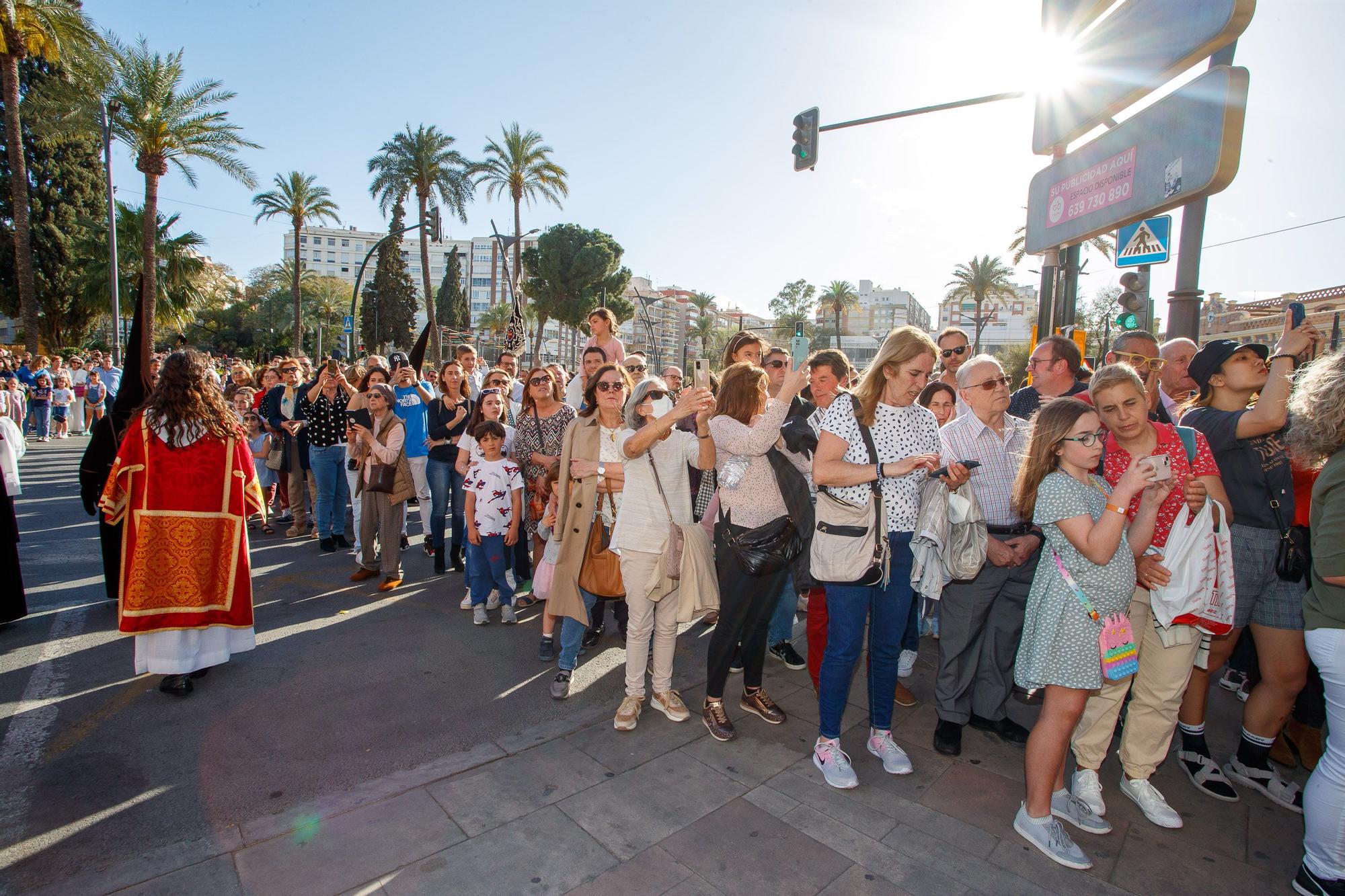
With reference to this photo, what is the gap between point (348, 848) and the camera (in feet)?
8.94

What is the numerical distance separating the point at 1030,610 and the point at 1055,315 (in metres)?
6.63

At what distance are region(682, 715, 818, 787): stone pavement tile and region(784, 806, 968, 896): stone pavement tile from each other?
0.36 metres

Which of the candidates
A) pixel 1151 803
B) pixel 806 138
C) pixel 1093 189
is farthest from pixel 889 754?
pixel 806 138

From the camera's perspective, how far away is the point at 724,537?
12.1 feet

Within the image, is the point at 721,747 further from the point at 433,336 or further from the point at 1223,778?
the point at 433,336

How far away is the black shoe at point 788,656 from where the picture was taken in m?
4.82

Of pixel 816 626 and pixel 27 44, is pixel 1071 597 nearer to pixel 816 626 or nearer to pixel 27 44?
pixel 816 626

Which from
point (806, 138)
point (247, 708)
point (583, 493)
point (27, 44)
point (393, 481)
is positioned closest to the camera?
point (247, 708)

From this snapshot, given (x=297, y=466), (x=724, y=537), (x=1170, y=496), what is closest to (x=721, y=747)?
(x=724, y=537)

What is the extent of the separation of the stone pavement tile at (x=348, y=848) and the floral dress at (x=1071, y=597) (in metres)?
2.52

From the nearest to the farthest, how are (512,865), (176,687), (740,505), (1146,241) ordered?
(512,865) → (740,505) → (176,687) → (1146,241)

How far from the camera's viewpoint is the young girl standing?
9.02 ft

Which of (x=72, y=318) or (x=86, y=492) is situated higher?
(x=72, y=318)

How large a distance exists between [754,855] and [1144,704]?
1941 mm
